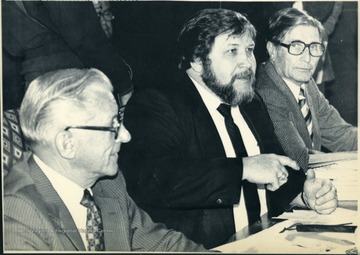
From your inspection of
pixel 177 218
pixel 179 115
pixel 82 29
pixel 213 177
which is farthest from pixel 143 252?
pixel 82 29

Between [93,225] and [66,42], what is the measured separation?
1129 mm

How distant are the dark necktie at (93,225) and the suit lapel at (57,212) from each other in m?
0.07

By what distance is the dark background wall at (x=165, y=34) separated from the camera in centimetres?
379

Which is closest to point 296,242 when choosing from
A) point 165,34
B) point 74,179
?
point 74,179

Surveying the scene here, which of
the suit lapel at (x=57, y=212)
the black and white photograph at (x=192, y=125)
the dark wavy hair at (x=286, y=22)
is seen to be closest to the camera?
the suit lapel at (x=57, y=212)

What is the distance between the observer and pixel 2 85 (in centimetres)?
387

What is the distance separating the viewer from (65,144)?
3.65 m

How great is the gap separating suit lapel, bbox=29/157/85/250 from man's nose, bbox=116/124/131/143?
0.49 meters

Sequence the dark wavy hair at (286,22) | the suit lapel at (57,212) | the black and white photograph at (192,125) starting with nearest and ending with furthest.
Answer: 1. the suit lapel at (57,212)
2. the black and white photograph at (192,125)
3. the dark wavy hair at (286,22)

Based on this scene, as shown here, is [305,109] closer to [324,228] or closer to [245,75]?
[245,75]

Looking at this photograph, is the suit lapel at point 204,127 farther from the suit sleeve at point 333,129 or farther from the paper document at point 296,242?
the suit sleeve at point 333,129

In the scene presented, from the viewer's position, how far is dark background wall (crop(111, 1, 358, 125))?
379 centimetres

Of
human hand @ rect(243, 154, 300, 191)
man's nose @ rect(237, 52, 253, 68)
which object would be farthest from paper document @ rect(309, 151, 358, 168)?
man's nose @ rect(237, 52, 253, 68)

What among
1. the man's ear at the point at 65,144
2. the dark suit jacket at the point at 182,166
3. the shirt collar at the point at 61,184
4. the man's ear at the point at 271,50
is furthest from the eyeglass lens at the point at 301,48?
the shirt collar at the point at 61,184
